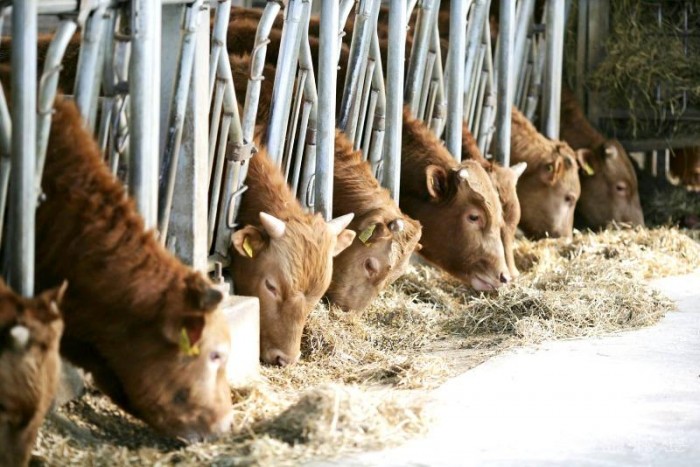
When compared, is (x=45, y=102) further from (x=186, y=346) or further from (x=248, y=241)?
(x=248, y=241)

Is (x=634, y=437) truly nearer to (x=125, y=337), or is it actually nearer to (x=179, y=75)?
(x=125, y=337)

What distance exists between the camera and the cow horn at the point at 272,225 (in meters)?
7.02

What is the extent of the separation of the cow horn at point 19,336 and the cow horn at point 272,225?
257cm

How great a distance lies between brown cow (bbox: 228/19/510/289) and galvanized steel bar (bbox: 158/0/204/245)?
2.88 metres

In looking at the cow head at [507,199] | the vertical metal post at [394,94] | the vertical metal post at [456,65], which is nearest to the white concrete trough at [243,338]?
the vertical metal post at [394,94]

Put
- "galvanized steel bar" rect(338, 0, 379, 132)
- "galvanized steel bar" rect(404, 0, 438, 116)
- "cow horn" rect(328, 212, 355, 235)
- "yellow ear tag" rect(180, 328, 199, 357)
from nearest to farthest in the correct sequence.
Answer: "yellow ear tag" rect(180, 328, 199, 357)
"cow horn" rect(328, 212, 355, 235)
"galvanized steel bar" rect(338, 0, 379, 132)
"galvanized steel bar" rect(404, 0, 438, 116)

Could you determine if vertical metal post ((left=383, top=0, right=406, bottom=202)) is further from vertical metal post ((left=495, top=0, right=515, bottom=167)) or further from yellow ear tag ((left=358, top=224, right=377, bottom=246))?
vertical metal post ((left=495, top=0, right=515, bottom=167))

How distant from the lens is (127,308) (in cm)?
534

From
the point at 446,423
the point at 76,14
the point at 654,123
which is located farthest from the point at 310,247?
the point at 654,123

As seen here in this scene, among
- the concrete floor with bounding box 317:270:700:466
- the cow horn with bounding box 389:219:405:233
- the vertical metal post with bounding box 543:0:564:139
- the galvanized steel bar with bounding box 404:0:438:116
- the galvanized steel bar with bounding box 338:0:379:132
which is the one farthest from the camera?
the vertical metal post with bounding box 543:0:564:139

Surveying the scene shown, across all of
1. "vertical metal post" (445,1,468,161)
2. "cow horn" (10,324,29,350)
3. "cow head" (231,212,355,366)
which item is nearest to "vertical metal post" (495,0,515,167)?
"vertical metal post" (445,1,468,161)

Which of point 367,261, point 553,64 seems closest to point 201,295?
point 367,261

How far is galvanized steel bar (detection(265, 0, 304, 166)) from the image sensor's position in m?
7.66

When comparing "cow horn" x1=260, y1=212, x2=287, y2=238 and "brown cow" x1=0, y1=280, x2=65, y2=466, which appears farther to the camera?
"cow horn" x1=260, y1=212, x2=287, y2=238
